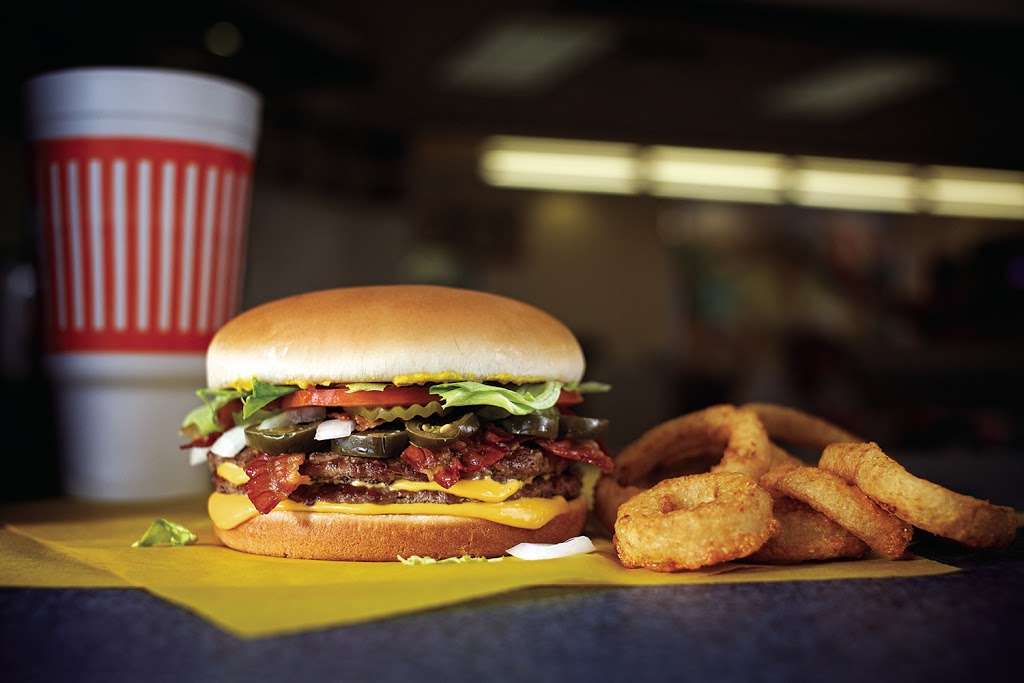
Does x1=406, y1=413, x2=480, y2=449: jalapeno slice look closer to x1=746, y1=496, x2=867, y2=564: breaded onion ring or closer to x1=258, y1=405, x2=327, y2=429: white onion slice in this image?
x1=258, y1=405, x2=327, y2=429: white onion slice

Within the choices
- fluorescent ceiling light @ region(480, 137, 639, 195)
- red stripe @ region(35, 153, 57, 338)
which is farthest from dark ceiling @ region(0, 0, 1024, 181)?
red stripe @ region(35, 153, 57, 338)

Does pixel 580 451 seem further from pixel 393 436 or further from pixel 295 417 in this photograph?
pixel 295 417

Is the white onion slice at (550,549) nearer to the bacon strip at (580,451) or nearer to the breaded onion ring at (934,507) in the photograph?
the bacon strip at (580,451)

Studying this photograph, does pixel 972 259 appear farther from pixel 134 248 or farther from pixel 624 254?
pixel 134 248

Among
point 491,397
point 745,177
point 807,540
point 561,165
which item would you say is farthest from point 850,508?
point 745,177

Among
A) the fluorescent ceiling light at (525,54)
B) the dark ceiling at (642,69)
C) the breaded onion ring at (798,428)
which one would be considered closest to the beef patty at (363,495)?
the breaded onion ring at (798,428)
